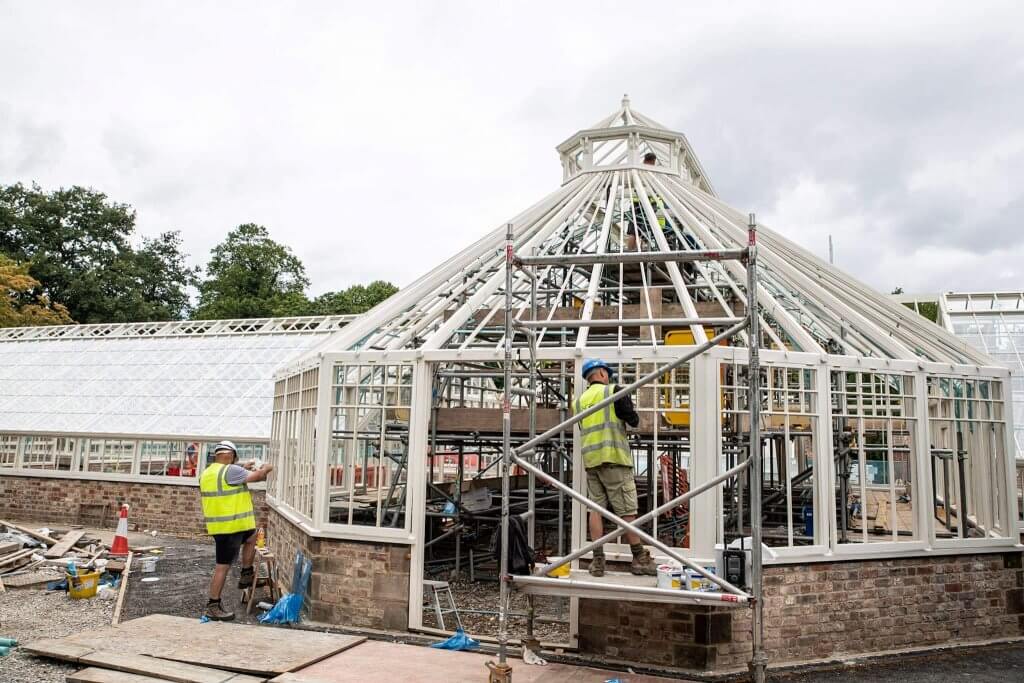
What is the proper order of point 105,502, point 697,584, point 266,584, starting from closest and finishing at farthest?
1. point 697,584
2. point 266,584
3. point 105,502

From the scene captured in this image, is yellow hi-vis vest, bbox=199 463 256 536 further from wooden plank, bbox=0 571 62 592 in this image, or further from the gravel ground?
wooden plank, bbox=0 571 62 592

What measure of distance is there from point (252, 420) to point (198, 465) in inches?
59.7

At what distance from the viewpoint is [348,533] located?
822cm

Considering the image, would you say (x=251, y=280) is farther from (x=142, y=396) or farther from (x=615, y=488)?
(x=615, y=488)

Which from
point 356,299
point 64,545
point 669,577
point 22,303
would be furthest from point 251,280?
point 669,577

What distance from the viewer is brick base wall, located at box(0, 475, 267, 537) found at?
15961 mm

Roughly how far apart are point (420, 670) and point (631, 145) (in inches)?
382

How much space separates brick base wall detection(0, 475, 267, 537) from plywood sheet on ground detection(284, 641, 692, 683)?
9.78 meters

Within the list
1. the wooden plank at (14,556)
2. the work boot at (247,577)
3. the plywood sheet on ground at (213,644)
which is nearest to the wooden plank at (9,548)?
the wooden plank at (14,556)

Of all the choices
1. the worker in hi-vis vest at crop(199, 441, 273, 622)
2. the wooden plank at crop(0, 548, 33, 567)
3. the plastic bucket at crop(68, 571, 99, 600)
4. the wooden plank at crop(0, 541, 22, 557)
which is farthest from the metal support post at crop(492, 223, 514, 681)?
the wooden plank at crop(0, 541, 22, 557)

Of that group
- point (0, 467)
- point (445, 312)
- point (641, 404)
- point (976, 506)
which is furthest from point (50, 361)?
point (976, 506)

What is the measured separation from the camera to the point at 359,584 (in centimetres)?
810

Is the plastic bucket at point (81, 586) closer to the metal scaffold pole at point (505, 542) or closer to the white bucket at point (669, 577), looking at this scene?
the metal scaffold pole at point (505, 542)

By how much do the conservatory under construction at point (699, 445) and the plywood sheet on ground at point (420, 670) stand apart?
22.1 inches
